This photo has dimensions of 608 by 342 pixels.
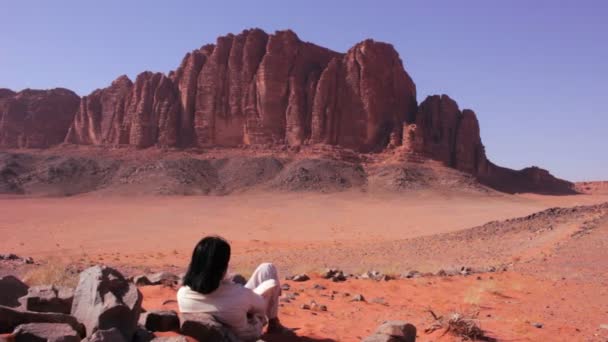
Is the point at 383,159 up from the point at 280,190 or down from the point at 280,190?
up

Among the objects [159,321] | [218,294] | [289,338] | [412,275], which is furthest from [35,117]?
[218,294]

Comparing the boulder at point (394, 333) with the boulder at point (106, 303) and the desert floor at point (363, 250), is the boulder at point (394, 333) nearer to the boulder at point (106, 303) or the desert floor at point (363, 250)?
the desert floor at point (363, 250)

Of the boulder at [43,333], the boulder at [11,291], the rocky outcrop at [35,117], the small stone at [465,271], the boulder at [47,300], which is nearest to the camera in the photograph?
the boulder at [43,333]

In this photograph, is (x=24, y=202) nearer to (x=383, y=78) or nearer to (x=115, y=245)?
(x=115, y=245)

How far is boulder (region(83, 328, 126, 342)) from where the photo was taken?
4.02 meters

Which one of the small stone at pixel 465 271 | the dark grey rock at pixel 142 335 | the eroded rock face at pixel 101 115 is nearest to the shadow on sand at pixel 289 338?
the dark grey rock at pixel 142 335

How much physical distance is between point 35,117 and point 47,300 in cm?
9579

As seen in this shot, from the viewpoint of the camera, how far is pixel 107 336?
407cm

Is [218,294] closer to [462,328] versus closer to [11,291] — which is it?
[11,291]

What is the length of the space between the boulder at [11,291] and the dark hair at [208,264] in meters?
2.53

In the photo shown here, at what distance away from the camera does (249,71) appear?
79.4 meters

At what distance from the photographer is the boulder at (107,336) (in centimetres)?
402

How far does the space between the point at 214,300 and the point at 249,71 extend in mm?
76742

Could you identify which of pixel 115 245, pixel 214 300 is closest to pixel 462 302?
pixel 214 300
